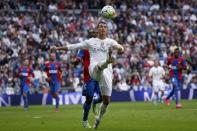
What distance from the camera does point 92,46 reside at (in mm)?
21203

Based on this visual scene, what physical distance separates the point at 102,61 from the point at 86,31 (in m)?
28.4

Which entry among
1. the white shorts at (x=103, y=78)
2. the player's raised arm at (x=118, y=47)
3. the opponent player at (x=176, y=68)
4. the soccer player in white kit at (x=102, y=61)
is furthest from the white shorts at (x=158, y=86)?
the white shorts at (x=103, y=78)

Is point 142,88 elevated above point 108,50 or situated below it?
below

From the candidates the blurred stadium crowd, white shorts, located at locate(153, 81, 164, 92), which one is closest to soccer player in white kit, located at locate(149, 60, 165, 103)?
white shorts, located at locate(153, 81, 164, 92)

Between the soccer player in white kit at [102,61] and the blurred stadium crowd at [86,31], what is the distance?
854 inches

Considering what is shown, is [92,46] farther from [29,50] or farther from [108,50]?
[29,50]

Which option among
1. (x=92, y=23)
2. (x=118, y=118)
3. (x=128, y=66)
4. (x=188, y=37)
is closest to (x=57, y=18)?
(x=92, y=23)

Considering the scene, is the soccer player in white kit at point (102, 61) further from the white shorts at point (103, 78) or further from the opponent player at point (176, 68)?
the opponent player at point (176, 68)

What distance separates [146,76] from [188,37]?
22.7 ft

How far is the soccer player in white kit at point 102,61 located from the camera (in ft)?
68.0

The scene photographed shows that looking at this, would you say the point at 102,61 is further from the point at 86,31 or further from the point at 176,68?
the point at 86,31

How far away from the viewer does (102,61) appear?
20.8 m

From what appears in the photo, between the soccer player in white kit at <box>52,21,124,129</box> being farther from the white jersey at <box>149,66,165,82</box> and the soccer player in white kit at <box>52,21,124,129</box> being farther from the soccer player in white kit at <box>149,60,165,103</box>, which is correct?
the white jersey at <box>149,66,165,82</box>

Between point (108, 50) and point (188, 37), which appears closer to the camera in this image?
point (108, 50)
